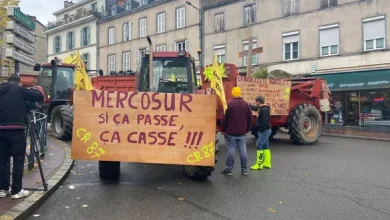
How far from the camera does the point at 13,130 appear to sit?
16.7 ft

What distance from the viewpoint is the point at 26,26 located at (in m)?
7.50

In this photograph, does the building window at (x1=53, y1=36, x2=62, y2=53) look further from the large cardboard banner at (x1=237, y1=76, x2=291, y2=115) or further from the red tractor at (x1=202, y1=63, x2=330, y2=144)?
the large cardboard banner at (x1=237, y1=76, x2=291, y2=115)

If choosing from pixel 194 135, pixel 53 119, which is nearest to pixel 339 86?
pixel 53 119

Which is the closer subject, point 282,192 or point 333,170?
point 282,192

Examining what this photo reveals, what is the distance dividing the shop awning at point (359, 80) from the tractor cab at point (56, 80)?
1589 cm

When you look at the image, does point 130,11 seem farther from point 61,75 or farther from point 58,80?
point 58,80

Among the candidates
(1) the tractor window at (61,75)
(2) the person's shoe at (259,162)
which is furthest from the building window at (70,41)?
(2) the person's shoe at (259,162)

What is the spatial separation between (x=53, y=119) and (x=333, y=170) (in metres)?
8.74

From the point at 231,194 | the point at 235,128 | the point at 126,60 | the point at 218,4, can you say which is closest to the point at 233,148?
the point at 235,128

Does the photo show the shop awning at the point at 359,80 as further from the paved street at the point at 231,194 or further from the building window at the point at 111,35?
the building window at the point at 111,35

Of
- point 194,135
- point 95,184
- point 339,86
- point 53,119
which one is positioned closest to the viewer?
point 194,135

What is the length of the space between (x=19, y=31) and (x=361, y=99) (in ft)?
64.2

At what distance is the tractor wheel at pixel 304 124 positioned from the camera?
1192 cm

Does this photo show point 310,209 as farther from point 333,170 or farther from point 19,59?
point 19,59
